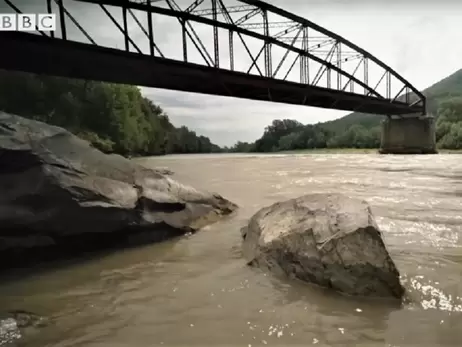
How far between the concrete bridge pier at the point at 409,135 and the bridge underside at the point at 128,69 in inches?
718

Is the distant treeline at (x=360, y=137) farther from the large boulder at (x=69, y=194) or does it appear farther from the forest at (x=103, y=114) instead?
the large boulder at (x=69, y=194)

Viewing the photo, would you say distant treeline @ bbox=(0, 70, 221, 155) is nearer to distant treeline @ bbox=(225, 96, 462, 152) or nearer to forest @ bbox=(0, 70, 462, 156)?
forest @ bbox=(0, 70, 462, 156)

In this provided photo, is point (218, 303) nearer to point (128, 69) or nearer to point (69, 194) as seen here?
point (69, 194)

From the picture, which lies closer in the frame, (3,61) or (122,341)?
(122,341)

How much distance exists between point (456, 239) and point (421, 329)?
2.10 meters

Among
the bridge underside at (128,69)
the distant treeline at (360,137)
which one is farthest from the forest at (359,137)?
the bridge underside at (128,69)

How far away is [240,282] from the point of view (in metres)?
2.55

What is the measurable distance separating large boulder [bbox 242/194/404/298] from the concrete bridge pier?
4078cm

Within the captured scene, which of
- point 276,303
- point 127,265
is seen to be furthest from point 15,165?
point 276,303

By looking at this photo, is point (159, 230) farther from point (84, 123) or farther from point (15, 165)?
point (84, 123)

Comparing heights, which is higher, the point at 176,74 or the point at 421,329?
the point at 176,74

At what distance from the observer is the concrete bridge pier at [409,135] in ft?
130

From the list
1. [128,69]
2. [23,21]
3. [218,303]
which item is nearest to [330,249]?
[218,303]

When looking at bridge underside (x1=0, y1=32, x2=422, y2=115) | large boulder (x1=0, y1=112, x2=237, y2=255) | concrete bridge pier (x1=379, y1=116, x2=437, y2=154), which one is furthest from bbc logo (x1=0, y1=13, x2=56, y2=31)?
concrete bridge pier (x1=379, y1=116, x2=437, y2=154)
